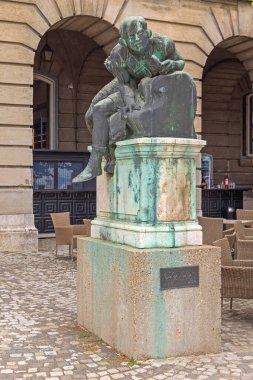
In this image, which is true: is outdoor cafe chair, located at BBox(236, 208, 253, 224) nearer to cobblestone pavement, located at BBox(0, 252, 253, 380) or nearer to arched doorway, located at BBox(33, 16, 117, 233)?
cobblestone pavement, located at BBox(0, 252, 253, 380)

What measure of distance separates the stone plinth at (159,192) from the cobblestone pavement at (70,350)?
110cm

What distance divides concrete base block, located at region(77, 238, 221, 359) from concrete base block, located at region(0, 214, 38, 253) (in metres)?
8.95

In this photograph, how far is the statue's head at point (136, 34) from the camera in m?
5.79

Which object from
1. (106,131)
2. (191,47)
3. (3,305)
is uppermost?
(191,47)

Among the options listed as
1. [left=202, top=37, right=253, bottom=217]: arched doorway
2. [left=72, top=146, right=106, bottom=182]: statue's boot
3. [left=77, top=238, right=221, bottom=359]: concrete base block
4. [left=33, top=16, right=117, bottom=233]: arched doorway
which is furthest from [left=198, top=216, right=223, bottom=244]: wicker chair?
[left=202, top=37, right=253, bottom=217]: arched doorway

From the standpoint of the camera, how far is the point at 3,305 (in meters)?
8.26

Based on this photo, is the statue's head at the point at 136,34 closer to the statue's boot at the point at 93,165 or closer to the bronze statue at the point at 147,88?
the bronze statue at the point at 147,88

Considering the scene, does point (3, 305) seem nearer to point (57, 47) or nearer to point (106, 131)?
point (106, 131)

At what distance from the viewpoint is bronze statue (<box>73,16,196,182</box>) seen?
574 centimetres

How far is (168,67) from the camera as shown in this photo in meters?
5.86

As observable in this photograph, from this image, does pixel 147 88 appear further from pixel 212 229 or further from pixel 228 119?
pixel 228 119

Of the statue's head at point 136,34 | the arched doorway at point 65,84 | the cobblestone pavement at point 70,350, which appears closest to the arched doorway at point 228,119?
the arched doorway at point 65,84

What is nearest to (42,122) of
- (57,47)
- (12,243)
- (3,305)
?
(57,47)

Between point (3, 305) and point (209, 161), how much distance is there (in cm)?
1631
